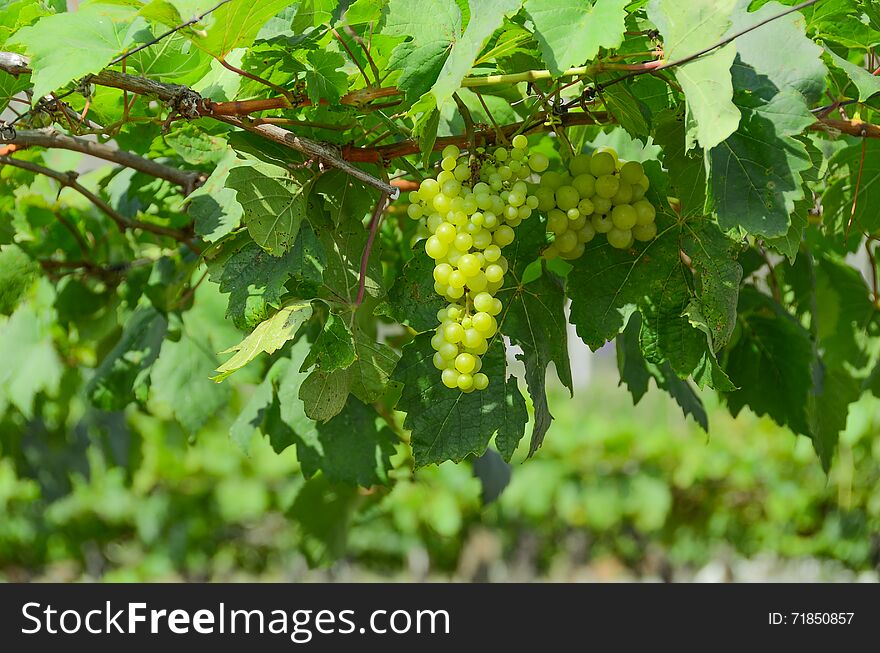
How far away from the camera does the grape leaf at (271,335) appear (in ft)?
2.87

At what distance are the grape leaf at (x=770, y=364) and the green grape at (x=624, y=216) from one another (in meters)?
0.50

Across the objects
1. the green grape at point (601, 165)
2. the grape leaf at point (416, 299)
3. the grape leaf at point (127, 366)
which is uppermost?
the green grape at point (601, 165)

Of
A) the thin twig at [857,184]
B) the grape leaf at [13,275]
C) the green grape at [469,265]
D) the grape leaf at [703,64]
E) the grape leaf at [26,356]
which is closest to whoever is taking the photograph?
the grape leaf at [703,64]

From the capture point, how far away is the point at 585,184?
99cm

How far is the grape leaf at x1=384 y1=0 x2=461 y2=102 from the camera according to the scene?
88cm

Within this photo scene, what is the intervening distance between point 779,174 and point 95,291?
4.73 feet

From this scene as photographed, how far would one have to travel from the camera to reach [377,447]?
1.52m

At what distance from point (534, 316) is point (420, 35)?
34cm

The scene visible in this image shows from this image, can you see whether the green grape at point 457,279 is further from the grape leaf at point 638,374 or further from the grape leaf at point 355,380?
the grape leaf at point 638,374

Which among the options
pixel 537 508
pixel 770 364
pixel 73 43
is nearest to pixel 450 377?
pixel 73 43

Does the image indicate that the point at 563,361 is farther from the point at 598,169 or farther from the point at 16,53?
the point at 16,53

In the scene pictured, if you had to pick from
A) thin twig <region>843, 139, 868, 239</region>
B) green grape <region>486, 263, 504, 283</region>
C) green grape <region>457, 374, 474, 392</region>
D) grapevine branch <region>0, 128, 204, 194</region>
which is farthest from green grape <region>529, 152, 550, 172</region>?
grapevine branch <region>0, 128, 204, 194</region>

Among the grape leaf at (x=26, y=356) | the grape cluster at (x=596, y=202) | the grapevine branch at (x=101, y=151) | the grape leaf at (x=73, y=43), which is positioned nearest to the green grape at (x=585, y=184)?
the grape cluster at (x=596, y=202)

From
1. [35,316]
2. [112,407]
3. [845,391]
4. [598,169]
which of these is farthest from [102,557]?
[598,169]
